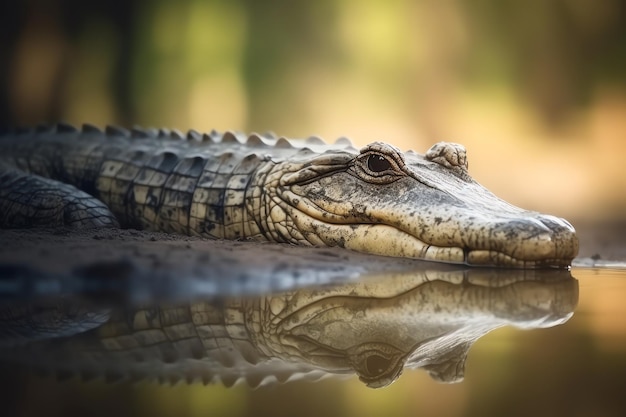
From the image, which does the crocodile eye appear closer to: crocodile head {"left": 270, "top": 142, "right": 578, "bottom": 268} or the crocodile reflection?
the crocodile reflection

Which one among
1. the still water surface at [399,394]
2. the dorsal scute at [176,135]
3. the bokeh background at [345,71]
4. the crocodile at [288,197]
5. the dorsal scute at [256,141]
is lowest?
the still water surface at [399,394]

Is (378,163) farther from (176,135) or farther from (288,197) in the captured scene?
(176,135)

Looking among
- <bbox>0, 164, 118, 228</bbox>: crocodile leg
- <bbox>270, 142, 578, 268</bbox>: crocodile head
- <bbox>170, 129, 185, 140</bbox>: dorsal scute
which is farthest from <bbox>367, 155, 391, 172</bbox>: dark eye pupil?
<bbox>170, 129, 185, 140</bbox>: dorsal scute

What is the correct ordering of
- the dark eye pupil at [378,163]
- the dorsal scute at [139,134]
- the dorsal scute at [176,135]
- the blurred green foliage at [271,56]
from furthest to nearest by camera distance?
the blurred green foliage at [271,56] → the dorsal scute at [139,134] → the dorsal scute at [176,135] → the dark eye pupil at [378,163]

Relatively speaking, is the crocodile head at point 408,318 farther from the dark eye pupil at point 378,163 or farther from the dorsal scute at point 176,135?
the dorsal scute at point 176,135

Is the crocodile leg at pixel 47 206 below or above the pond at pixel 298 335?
above

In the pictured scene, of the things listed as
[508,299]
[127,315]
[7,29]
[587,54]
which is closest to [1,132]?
[7,29]

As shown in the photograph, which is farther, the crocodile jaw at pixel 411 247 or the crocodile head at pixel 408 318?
the crocodile jaw at pixel 411 247

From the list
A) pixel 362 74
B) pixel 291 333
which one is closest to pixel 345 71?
pixel 362 74

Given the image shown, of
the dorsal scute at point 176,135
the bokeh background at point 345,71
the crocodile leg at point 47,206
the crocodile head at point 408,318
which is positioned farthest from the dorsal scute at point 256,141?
the bokeh background at point 345,71
